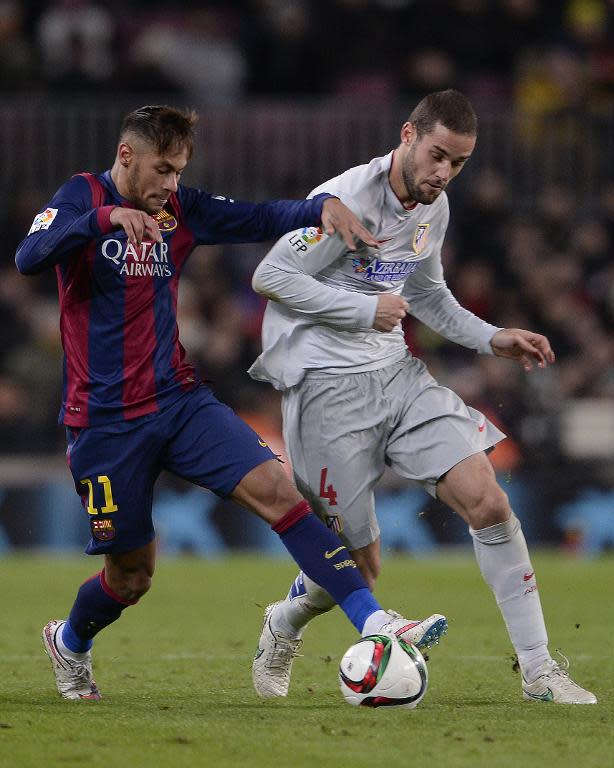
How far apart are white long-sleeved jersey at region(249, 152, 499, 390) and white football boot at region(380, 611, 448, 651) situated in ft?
3.79

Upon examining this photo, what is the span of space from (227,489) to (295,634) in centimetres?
104

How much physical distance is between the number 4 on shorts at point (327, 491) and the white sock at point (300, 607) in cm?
32

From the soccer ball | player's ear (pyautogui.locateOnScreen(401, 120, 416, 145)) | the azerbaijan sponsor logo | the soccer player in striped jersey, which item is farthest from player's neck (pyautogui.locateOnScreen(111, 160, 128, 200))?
the soccer ball

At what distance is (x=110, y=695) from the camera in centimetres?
600

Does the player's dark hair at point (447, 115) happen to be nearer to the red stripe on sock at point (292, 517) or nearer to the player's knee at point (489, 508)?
the player's knee at point (489, 508)

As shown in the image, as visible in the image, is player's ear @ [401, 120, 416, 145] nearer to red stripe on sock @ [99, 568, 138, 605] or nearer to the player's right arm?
the player's right arm

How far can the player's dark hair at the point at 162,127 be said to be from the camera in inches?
216

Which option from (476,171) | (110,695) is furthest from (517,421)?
(110,695)

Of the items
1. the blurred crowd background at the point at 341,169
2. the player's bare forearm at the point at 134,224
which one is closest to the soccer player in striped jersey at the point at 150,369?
the player's bare forearm at the point at 134,224

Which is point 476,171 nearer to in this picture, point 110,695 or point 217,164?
point 217,164

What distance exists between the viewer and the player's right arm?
17.1ft

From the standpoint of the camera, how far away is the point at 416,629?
5.26m

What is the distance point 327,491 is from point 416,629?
0.92 metres

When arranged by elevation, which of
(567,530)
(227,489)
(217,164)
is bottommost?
(567,530)
